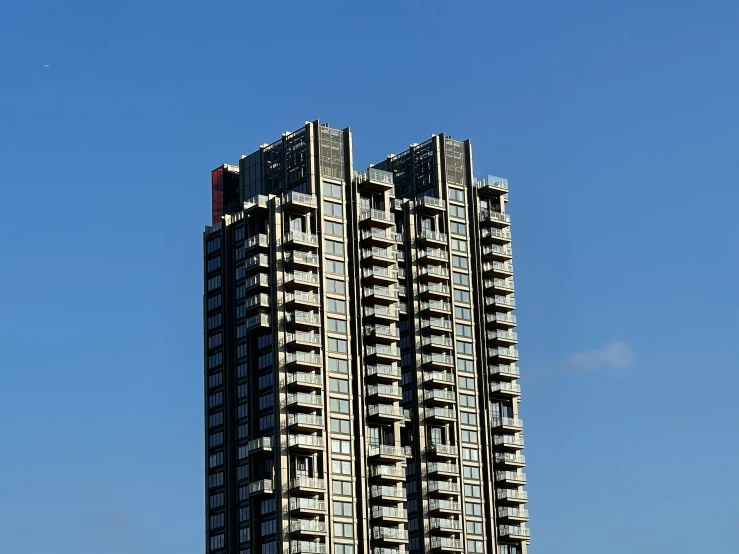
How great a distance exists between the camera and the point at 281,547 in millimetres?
199625
